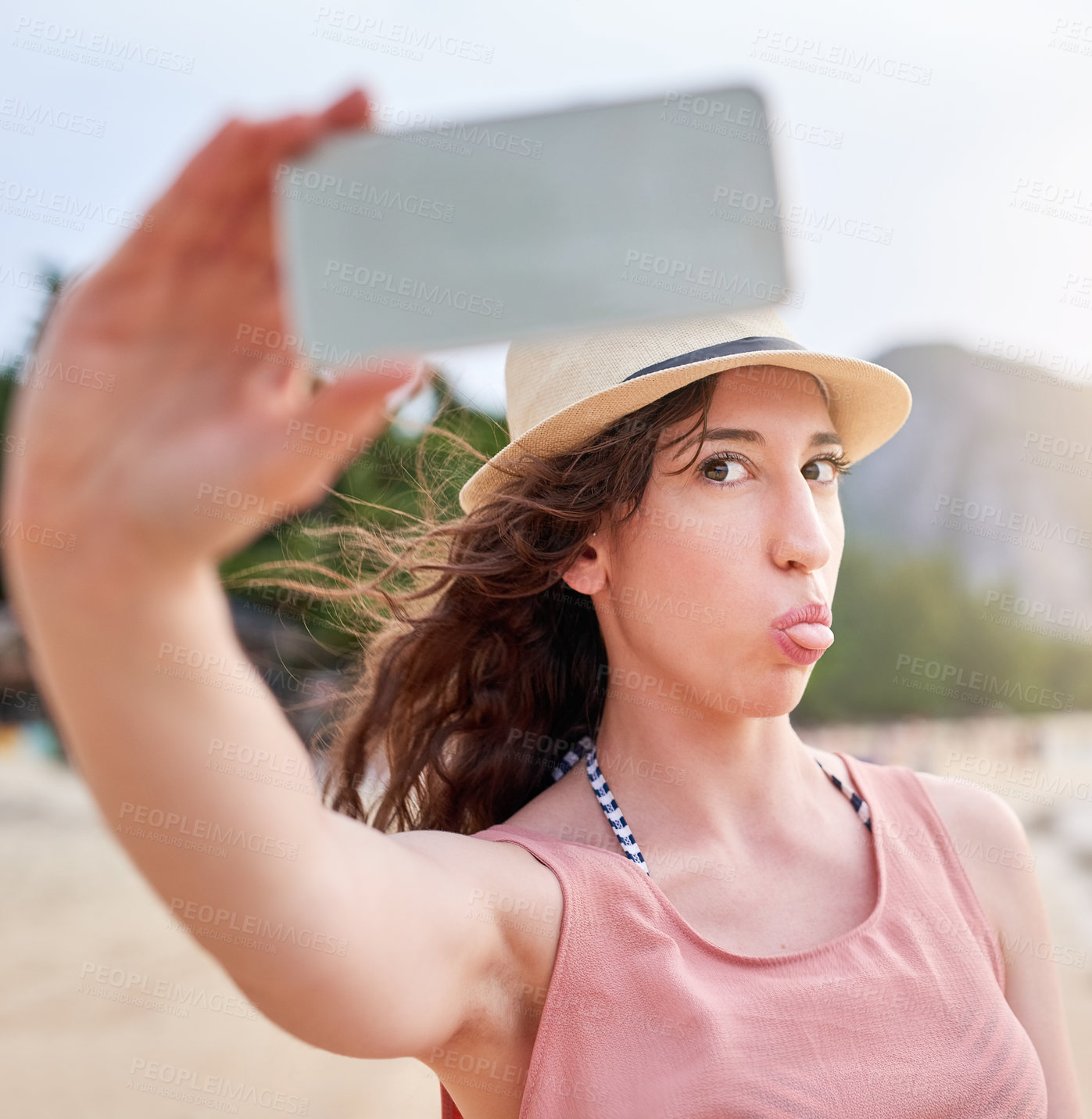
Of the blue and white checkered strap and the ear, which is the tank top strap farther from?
the ear

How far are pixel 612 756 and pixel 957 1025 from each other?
0.77m

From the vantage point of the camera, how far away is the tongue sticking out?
182 cm

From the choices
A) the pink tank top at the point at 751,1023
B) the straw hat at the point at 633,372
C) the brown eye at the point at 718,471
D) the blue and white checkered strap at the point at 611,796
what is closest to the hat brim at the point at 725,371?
the straw hat at the point at 633,372

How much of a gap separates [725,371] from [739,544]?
0.32m

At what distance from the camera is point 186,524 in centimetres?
85

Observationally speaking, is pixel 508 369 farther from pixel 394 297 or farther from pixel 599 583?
pixel 394 297

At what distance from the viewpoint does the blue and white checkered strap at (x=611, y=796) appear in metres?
1.90

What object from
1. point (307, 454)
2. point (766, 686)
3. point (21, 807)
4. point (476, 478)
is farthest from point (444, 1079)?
point (21, 807)

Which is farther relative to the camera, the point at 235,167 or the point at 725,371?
the point at 725,371

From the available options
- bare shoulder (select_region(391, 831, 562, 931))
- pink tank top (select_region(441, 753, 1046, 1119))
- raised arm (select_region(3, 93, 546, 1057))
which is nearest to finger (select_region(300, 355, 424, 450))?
raised arm (select_region(3, 93, 546, 1057))

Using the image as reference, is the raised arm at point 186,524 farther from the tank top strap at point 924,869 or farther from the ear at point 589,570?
the tank top strap at point 924,869

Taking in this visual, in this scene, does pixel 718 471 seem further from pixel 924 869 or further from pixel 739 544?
pixel 924 869

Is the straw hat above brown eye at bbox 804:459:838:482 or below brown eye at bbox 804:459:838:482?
above

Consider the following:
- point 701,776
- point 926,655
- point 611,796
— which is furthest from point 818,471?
point 926,655
